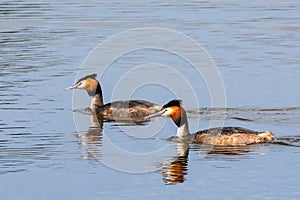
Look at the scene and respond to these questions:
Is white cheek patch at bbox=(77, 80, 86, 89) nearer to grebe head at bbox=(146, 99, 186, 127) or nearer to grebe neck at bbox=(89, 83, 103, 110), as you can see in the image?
grebe neck at bbox=(89, 83, 103, 110)

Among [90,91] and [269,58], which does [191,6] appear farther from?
[90,91]

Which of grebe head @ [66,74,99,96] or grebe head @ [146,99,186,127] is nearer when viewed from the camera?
grebe head @ [146,99,186,127]

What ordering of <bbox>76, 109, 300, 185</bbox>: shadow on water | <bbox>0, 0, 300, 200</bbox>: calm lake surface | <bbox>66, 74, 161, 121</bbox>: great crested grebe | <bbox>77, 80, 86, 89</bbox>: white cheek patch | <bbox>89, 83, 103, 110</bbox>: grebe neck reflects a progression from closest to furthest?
1. <bbox>0, 0, 300, 200</bbox>: calm lake surface
2. <bbox>76, 109, 300, 185</bbox>: shadow on water
3. <bbox>66, 74, 161, 121</bbox>: great crested grebe
4. <bbox>89, 83, 103, 110</bbox>: grebe neck
5. <bbox>77, 80, 86, 89</bbox>: white cheek patch

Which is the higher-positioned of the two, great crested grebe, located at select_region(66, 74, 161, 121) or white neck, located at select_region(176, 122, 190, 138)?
white neck, located at select_region(176, 122, 190, 138)

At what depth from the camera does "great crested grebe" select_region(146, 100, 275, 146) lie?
18406 mm

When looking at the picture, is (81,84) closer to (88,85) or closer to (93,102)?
(88,85)

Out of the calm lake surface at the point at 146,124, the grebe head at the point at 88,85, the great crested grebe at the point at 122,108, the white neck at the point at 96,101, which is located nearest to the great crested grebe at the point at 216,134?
the calm lake surface at the point at 146,124

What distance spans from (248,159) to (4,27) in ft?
90.7

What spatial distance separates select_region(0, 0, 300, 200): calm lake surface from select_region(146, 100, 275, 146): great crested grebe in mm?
325

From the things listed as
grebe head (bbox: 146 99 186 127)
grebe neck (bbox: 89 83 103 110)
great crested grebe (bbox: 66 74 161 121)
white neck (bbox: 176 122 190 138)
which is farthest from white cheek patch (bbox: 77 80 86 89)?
white neck (bbox: 176 122 190 138)

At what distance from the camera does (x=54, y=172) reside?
16.0 meters

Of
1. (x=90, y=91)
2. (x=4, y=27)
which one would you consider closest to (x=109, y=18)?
(x=4, y=27)

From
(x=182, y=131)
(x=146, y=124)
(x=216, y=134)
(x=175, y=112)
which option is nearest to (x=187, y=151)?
(x=216, y=134)

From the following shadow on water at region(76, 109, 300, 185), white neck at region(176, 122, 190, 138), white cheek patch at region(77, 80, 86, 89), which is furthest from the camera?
white cheek patch at region(77, 80, 86, 89)
